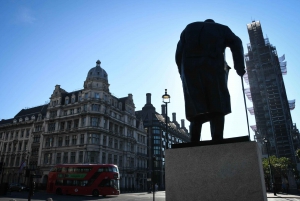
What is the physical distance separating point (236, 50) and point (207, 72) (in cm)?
91

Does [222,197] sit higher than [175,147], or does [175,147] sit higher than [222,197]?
[175,147]

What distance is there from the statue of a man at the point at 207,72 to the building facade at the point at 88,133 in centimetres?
4234

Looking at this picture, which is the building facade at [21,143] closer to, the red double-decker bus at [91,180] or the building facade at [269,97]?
the red double-decker bus at [91,180]

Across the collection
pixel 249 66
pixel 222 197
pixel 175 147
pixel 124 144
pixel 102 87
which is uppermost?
pixel 249 66

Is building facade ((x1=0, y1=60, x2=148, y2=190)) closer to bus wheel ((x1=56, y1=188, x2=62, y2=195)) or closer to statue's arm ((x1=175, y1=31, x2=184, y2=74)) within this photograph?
bus wheel ((x1=56, y1=188, x2=62, y2=195))

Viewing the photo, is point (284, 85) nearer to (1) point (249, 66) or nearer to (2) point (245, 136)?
(1) point (249, 66)

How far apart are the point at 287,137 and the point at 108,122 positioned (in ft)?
160

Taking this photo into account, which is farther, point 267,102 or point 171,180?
point 267,102

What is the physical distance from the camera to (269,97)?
65.9 metres

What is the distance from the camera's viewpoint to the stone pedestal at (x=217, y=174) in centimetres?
349

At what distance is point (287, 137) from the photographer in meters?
61.3

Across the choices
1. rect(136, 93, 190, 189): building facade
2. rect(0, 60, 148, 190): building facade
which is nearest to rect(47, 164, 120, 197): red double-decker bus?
rect(0, 60, 148, 190): building facade

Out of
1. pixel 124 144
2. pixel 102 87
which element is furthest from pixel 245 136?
pixel 124 144

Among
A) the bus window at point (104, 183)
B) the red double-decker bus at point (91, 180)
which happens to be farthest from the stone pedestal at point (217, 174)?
the bus window at point (104, 183)
